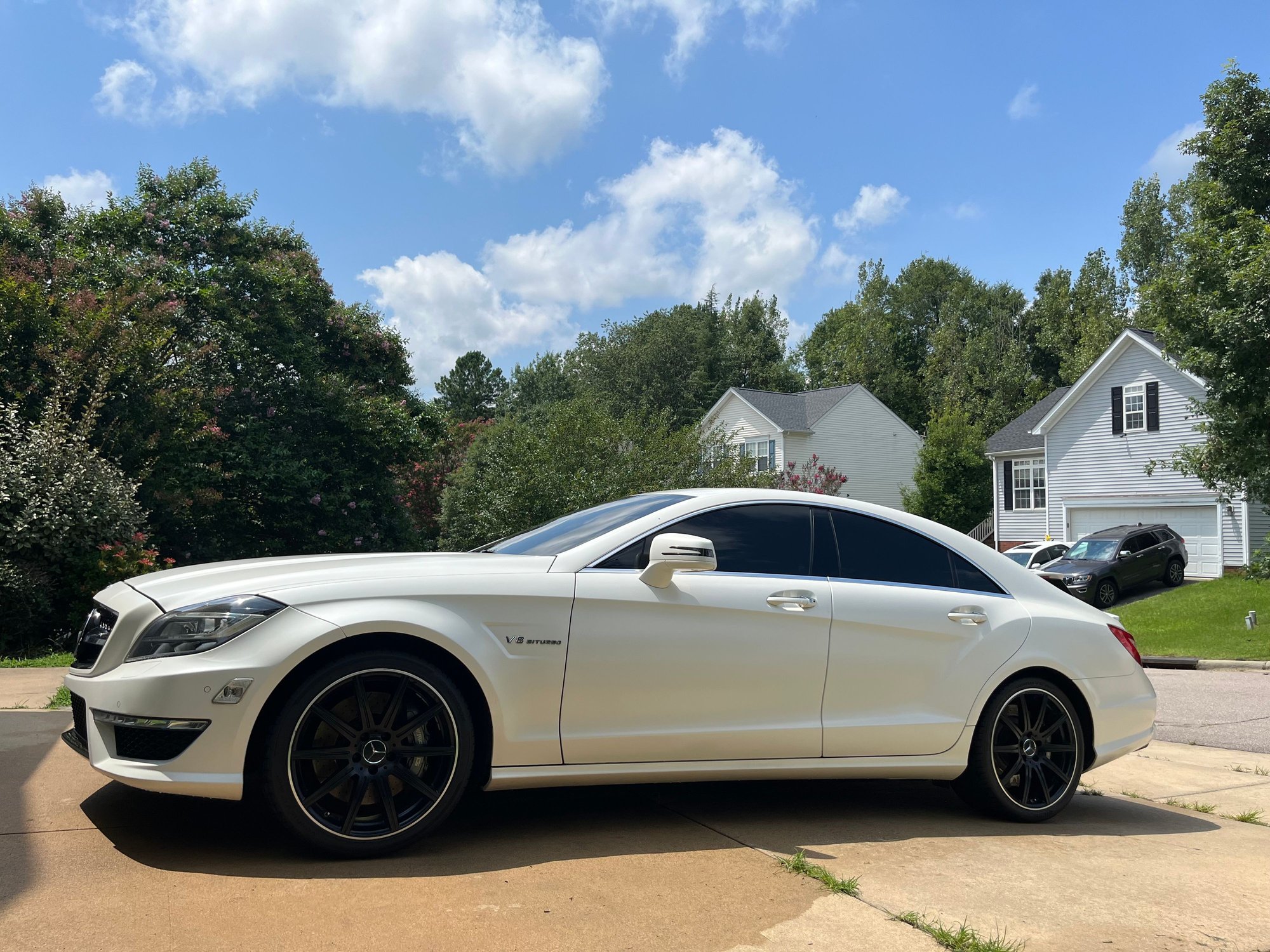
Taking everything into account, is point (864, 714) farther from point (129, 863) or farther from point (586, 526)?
point (129, 863)

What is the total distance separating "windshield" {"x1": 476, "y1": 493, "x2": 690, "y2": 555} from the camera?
15.3 feet

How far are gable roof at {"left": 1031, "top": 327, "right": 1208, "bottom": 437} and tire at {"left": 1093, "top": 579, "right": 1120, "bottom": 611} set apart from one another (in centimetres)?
794

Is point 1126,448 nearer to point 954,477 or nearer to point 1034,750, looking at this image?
point 954,477

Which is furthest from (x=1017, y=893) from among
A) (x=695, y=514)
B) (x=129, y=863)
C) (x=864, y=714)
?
(x=129, y=863)

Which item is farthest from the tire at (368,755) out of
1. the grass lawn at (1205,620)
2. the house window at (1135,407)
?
the house window at (1135,407)

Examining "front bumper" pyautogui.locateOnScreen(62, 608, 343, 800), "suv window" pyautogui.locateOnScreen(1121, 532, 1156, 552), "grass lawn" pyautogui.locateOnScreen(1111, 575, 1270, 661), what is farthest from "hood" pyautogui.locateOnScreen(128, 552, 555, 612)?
"suv window" pyautogui.locateOnScreen(1121, 532, 1156, 552)

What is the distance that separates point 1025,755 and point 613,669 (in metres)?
2.27

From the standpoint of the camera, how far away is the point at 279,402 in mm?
25969

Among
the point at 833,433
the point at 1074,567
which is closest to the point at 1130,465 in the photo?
the point at 1074,567

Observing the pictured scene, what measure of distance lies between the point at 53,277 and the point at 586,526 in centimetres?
1696

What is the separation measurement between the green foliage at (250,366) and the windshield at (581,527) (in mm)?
14529

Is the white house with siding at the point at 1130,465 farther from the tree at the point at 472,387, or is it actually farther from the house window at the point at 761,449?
the tree at the point at 472,387

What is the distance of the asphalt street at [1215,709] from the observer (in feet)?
29.7

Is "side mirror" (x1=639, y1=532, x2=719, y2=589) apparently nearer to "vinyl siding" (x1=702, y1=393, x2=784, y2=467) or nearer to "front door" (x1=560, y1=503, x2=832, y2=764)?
"front door" (x1=560, y1=503, x2=832, y2=764)
